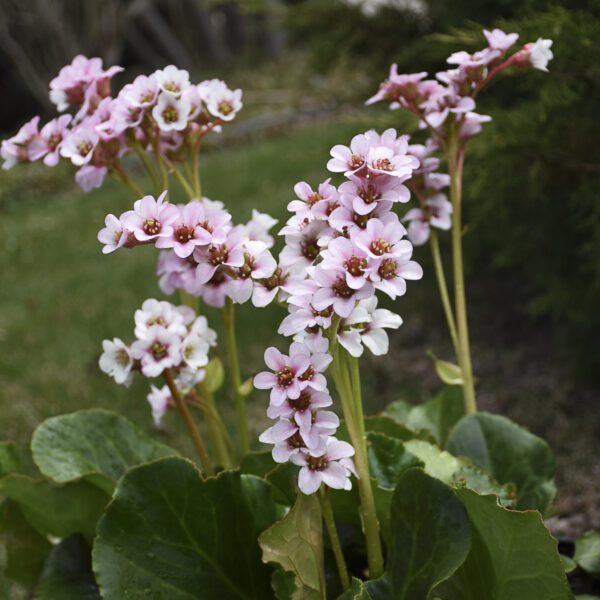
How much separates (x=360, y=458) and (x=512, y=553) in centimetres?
27

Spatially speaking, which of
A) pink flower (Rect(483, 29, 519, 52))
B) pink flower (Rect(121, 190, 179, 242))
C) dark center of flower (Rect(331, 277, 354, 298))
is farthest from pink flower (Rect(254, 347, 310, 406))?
pink flower (Rect(483, 29, 519, 52))

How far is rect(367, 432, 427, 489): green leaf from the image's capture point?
1.49 m

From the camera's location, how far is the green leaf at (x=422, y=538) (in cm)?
130

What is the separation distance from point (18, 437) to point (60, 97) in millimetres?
1806

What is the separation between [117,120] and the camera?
1.42m

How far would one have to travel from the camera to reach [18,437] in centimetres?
306

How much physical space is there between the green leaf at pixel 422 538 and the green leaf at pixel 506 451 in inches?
13.3

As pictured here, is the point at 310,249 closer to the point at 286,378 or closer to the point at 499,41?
the point at 286,378

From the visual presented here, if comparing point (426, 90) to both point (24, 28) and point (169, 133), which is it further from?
point (24, 28)

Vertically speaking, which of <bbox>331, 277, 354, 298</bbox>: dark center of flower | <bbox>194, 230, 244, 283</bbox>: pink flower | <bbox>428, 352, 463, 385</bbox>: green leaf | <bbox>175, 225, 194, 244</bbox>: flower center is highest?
<bbox>175, 225, 194, 244</bbox>: flower center

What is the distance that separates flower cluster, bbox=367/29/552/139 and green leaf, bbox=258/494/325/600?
703 mm

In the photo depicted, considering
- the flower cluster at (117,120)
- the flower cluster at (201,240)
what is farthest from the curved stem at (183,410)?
the flower cluster at (117,120)

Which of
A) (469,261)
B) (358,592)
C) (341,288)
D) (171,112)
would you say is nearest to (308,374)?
(341,288)

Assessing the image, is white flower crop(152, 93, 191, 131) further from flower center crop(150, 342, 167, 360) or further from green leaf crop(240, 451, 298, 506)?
green leaf crop(240, 451, 298, 506)
